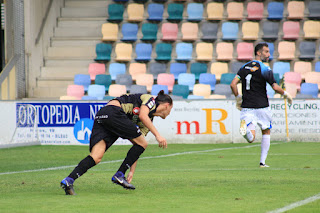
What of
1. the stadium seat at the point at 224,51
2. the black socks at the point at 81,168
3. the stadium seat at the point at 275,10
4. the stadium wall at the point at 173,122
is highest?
the stadium seat at the point at 275,10

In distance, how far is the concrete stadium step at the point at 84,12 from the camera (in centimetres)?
2535

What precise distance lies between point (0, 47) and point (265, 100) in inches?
816

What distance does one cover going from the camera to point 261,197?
717 cm

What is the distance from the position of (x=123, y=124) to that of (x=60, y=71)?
16.4 metres

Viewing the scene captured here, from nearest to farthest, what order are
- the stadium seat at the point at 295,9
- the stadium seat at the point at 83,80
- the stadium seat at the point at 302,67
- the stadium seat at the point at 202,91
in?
the stadium seat at the point at 202,91
the stadium seat at the point at 302,67
the stadium seat at the point at 83,80
the stadium seat at the point at 295,9

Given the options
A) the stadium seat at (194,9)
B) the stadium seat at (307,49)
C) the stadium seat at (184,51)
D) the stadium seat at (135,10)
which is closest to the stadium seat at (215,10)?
the stadium seat at (194,9)

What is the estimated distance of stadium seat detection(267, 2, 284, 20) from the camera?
76.3 feet

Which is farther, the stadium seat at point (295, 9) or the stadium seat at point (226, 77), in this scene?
the stadium seat at point (295, 9)

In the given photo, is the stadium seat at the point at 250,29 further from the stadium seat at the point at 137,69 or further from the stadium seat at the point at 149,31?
the stadium seat at the point at 137,69

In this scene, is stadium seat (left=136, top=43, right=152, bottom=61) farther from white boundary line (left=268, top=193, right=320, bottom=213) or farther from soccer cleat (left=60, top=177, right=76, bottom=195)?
white boundary line (left=268, top=193, right=320, bottom=213)

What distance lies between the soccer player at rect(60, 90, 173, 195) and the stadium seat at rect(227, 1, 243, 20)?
1619cm

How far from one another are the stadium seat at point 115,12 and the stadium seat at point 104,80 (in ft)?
9.86

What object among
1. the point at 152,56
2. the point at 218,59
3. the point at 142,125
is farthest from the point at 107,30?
the point at 142,125

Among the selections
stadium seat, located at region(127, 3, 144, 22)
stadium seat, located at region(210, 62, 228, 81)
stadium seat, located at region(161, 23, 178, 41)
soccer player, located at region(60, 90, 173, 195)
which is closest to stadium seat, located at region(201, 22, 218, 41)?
stadium seat, located at region(161, 23, 178, 41)
